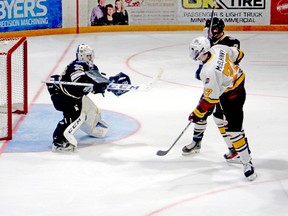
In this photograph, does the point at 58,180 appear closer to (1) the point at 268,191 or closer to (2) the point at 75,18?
(1) the point at 268,191

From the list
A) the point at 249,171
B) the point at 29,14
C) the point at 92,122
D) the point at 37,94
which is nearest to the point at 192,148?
the point at 249,171

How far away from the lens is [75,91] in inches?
310

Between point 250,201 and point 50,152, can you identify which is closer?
point 250,201

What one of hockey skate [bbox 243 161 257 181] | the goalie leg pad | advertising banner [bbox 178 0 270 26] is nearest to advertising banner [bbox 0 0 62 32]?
advertising banner [bbox 178 0 270 26]

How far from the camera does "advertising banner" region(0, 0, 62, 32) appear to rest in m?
15.2

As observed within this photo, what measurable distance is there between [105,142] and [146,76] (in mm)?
3985

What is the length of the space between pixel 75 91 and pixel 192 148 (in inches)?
51.9

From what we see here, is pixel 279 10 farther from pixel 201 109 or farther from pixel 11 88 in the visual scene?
pixel 201 109

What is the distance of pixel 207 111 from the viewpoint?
6.88 metres

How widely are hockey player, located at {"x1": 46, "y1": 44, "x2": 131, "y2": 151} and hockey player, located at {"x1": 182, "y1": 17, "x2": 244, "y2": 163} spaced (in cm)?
87

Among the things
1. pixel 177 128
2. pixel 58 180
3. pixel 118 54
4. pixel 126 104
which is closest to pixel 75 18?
pixel 118 54

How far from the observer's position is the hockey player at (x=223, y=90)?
6625 mm

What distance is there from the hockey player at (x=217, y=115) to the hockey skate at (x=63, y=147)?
1.13 meters

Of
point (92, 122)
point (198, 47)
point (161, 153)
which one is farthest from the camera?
point (92, 122)
